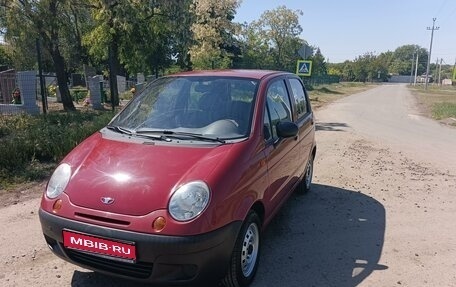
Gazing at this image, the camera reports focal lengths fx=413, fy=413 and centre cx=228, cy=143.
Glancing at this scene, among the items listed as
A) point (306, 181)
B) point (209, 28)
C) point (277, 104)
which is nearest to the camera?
point (277, 104)

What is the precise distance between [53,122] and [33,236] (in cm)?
727

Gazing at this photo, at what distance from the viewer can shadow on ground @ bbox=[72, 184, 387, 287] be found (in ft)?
12.2

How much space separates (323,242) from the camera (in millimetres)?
4570

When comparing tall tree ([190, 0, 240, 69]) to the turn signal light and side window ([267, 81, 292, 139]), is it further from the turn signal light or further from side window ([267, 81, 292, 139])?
the turn signal light

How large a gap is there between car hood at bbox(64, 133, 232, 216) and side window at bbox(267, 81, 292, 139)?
98cm

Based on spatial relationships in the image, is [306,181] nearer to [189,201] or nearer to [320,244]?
[320,244]

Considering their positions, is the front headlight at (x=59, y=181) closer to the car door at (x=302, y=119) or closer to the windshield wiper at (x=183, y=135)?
the windshield wiper at (x=183, y=135)

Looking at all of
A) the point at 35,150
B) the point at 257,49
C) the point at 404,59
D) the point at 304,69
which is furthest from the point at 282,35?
the point at 404,59

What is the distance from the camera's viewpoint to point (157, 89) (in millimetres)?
4613

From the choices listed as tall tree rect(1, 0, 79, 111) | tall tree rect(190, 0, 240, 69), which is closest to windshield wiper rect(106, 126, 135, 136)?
tall tree rect(1, 0, 79, 111)

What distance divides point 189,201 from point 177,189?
0.13m

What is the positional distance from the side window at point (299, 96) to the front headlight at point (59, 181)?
10.2 feet

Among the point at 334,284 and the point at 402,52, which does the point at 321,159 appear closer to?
the point at 334,284

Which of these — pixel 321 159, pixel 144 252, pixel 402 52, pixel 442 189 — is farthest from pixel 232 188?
pixel 402 52
